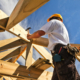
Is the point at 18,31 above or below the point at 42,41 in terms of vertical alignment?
above

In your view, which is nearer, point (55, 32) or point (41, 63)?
point (55, 32)

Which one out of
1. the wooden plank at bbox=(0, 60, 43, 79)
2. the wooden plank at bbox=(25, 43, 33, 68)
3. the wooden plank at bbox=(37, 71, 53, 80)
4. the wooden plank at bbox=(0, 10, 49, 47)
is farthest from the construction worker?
the wooden plank at bbox=(37, 71, 53, 80)

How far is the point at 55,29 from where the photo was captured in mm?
2027

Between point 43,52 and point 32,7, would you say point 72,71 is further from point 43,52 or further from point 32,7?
point 43,52

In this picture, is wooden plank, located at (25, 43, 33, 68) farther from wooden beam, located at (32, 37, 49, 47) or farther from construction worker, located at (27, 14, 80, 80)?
construction worker, located at (27, 14, 80, 80)

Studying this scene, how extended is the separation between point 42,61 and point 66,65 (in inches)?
47.5

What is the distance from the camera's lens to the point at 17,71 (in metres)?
2.64

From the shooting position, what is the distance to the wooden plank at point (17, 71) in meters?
→ 2.48

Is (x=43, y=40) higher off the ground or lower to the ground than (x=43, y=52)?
higher

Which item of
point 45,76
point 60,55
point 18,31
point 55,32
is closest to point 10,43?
point 18,31

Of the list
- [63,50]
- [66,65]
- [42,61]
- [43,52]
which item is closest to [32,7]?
[63,50]

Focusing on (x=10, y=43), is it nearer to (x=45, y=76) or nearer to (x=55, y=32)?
(x=45, y=76)

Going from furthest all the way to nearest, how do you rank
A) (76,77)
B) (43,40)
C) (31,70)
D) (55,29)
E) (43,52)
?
(43,52) < (43,40) < (31,70) < (55,29) < (76,77)

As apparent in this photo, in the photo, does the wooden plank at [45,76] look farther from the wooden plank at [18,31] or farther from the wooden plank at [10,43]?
the wooden plank at [10,43]
